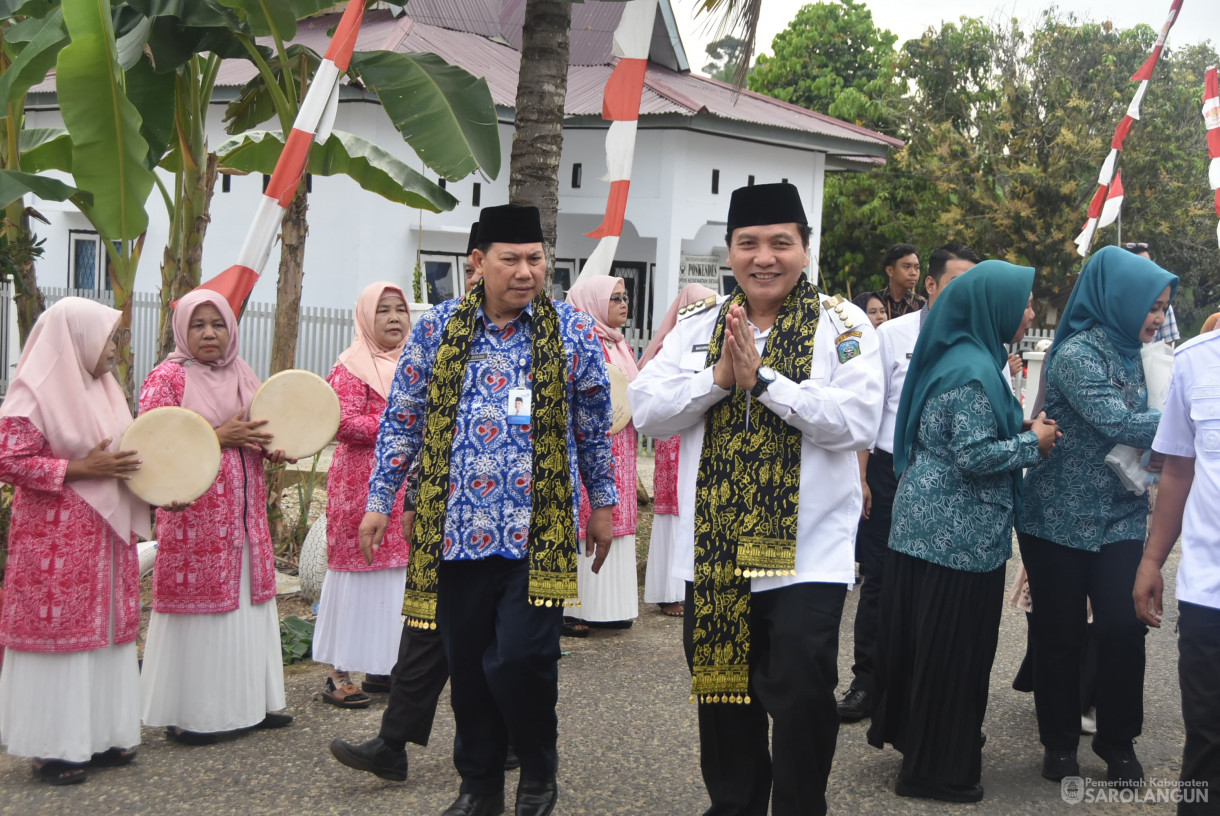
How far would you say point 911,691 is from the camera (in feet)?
15.3

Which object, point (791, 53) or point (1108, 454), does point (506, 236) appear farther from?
point (791, 53)

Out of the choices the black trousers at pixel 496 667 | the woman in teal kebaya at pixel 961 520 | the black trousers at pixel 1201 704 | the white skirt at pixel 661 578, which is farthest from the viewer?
the white skirt at pixel 661 578

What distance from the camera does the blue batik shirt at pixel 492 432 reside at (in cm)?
408

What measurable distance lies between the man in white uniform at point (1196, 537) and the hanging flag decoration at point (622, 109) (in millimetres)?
4319

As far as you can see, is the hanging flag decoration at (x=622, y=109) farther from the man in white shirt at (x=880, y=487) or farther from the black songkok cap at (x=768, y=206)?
the black songkok cap at (x=768, y=206)

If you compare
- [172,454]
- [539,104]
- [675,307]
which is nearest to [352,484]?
[172,454]

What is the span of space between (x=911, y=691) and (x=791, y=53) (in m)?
33.4

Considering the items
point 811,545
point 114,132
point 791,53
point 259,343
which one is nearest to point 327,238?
point 259,343

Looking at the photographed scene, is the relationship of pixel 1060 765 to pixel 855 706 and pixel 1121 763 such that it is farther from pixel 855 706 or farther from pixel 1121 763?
pixel 855 706

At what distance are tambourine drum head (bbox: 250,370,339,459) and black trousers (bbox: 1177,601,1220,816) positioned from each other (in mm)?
3508

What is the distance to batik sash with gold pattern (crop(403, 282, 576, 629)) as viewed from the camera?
411cm

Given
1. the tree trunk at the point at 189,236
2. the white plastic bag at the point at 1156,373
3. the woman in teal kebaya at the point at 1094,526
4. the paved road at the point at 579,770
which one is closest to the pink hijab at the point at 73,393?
the paved road at the point at 579,770

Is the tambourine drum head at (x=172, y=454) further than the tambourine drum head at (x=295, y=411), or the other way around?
the tambourine drum head at (x=295, y=411)

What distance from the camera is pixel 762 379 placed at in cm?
360
